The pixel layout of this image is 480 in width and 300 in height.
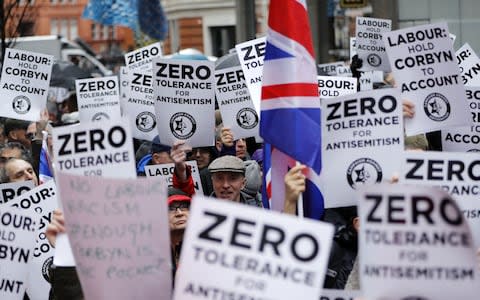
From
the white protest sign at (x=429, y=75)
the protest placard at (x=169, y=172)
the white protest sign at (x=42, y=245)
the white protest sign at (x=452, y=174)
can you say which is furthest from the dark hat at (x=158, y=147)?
the white protest sign at (x=452, y=174)

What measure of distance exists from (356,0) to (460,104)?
12.5 metres

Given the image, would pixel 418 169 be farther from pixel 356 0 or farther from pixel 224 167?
pixel 356 0

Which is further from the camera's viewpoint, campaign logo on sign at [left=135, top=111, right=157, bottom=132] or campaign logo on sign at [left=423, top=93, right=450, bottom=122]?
campaign logo on sign at [left=135, top=111, right=157, bottom=132]

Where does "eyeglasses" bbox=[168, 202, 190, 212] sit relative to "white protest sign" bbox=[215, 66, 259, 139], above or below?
below

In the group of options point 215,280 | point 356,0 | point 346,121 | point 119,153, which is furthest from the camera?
point 356,0

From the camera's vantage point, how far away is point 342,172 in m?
6.60

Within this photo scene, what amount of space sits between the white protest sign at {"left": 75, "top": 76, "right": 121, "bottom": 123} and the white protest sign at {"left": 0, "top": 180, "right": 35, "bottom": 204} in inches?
145

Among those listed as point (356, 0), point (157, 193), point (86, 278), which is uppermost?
point (356, 0)

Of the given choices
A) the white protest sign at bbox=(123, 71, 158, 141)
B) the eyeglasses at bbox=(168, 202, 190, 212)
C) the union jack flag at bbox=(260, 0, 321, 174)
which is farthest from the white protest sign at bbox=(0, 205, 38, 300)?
the white protest sign at bbox=(123, 71, 158, 141)

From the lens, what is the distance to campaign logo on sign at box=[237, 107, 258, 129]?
10305 millimetres

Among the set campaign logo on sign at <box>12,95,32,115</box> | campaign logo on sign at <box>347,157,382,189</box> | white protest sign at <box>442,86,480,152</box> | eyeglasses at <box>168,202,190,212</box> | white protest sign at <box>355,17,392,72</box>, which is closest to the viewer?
campaign logo on sign at <box>347,157,382,189</box>

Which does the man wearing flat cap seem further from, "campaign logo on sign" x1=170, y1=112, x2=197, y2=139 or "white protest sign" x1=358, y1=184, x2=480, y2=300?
"white protest sign" x1=358, y1=184, x2=480, y2=300

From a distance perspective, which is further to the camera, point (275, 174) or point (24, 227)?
point (275, 174)

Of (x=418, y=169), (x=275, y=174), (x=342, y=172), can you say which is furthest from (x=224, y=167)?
(x=418, y=169)
